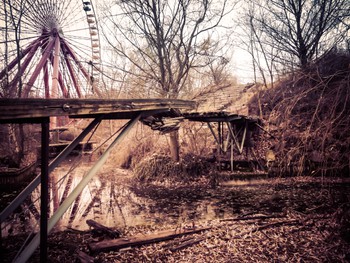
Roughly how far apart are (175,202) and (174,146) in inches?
142

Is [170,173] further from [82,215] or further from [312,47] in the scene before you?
[312,47]

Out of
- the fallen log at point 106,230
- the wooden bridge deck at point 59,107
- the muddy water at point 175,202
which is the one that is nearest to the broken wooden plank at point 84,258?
the fallen log at point 106,230

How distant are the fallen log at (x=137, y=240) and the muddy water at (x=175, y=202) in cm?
87

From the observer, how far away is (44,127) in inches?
97.7

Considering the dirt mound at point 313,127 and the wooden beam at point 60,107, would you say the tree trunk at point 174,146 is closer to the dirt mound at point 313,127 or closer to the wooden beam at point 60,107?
the dirt mound at point 313,127

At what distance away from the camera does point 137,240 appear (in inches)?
191

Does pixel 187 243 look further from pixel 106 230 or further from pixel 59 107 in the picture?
pixel 59 107

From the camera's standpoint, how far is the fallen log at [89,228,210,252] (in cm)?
458

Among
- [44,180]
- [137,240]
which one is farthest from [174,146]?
[44,180]

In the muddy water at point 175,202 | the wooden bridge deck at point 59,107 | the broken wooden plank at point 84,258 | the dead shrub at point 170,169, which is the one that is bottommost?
the muddy water at point 175,202

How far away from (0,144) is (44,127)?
11.5m

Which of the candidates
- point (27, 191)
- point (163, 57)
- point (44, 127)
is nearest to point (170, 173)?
point (163, 57)

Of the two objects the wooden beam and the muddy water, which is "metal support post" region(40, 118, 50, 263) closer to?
the wooden beam

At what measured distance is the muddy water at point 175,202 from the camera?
6.40 m
